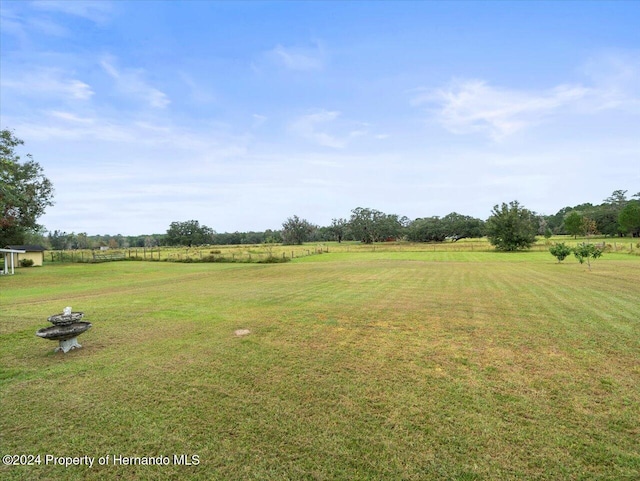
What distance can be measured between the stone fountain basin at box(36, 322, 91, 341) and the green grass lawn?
399 mm

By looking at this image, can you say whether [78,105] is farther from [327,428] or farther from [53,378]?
[327,428]

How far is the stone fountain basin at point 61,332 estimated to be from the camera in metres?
6.20

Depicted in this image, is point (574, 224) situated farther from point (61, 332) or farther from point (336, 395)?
point (61, 332)

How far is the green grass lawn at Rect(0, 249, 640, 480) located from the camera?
3.13 m

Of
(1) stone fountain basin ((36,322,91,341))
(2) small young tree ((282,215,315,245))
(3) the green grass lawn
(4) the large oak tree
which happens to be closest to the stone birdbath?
(1) stone fountain basin ((36,322,91,341))

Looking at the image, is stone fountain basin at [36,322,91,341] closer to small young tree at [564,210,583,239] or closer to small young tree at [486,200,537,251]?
small young tree at [486,200,537,251]

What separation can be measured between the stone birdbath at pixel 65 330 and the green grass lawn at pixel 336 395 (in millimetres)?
299

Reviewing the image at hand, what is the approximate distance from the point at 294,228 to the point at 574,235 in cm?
7679

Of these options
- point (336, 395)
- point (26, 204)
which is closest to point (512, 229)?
point (336, 395)

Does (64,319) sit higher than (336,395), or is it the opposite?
(64,319)

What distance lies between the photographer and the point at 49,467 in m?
3.15

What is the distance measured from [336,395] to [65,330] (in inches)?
228

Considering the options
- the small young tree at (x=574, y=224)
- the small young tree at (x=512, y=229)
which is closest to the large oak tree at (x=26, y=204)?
the small young tree at (x=512, y=229)

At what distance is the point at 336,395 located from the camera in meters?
4.45
